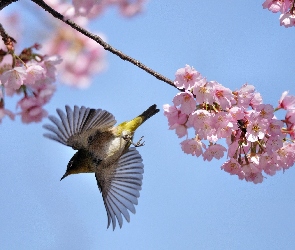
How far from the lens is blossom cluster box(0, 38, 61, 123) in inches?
108

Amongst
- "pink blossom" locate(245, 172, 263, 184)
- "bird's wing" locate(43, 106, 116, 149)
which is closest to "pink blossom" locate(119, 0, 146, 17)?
"bird's wing" locate(43, 106, 116, 149)

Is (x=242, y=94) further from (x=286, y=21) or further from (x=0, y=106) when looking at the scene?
(x=0, y=106)

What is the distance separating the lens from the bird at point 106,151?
4.02 m

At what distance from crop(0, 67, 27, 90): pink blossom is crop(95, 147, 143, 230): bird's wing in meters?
1.71

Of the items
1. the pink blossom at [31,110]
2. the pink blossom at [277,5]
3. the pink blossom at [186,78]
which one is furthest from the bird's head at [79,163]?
the pink blossom at [277,5]

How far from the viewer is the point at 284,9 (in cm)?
336

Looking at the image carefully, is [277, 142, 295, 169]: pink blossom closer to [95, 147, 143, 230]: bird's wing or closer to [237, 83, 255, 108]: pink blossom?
[237, 83, 255, 108]: pink blossom

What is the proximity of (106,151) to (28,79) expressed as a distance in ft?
4.79

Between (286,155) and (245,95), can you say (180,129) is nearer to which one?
(245,95)

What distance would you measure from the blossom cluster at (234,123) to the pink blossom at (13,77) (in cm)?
96

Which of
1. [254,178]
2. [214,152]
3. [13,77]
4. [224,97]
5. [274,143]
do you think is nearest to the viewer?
[13,77]

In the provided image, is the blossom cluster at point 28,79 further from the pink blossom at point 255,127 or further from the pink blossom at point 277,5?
the pink blossom at point 277,5

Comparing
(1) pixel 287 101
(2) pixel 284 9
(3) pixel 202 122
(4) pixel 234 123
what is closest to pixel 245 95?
(4) pixel 234 123

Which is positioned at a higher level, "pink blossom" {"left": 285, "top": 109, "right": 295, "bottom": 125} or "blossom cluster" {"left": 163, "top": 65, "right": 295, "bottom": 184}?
"pink blossom" {"left": 285, "top": 109, "right": 295, "bottom": 125}
